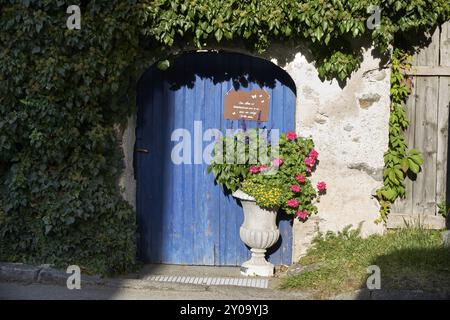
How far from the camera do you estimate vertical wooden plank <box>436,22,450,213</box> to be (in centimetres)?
638

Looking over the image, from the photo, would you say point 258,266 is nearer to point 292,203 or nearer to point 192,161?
point 292,203

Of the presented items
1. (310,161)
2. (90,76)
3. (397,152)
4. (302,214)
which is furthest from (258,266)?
(90,76)

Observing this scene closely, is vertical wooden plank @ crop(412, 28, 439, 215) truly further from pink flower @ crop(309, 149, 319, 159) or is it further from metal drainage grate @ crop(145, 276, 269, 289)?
metal drainage grate @ crop(145, 276, 269, 289)

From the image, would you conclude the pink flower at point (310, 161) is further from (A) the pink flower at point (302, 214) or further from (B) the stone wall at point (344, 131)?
(A) the pink flower at point (302, 214)

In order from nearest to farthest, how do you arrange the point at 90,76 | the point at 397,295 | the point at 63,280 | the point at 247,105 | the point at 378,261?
1. the point at 397,295
2. the point at 378,261
3. the point at 63,280
4. the point at 90,76
5. the point at 247,105

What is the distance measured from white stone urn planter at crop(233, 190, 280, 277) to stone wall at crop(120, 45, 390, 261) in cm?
31

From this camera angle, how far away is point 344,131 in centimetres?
639

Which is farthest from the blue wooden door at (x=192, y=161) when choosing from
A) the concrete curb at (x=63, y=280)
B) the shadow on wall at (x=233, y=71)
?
the concrete curb at (x=63, y=280)

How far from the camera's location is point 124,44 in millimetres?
6164

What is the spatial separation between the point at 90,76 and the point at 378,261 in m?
2.97

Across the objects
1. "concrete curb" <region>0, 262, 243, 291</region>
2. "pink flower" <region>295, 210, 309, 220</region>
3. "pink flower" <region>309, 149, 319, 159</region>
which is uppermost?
"pink flower" <region>309, 149, 319, 159</region>

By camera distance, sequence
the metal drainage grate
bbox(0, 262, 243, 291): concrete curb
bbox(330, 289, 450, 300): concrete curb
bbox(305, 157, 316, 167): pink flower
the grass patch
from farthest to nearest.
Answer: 1. bbox(305, 157, 316, 167): pink flower
2. the metal drainage grate
3. bbox(0, 262, 243, 291): concrete curb
4. the grass patch
5. bbox(330, 289, 450, 300): concrete curb

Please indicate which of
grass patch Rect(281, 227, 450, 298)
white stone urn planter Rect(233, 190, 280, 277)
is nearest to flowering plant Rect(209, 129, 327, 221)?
white stone urn planter Rect(233, 190, 280, 277)

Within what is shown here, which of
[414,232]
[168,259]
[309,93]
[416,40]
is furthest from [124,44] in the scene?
[414,232]
